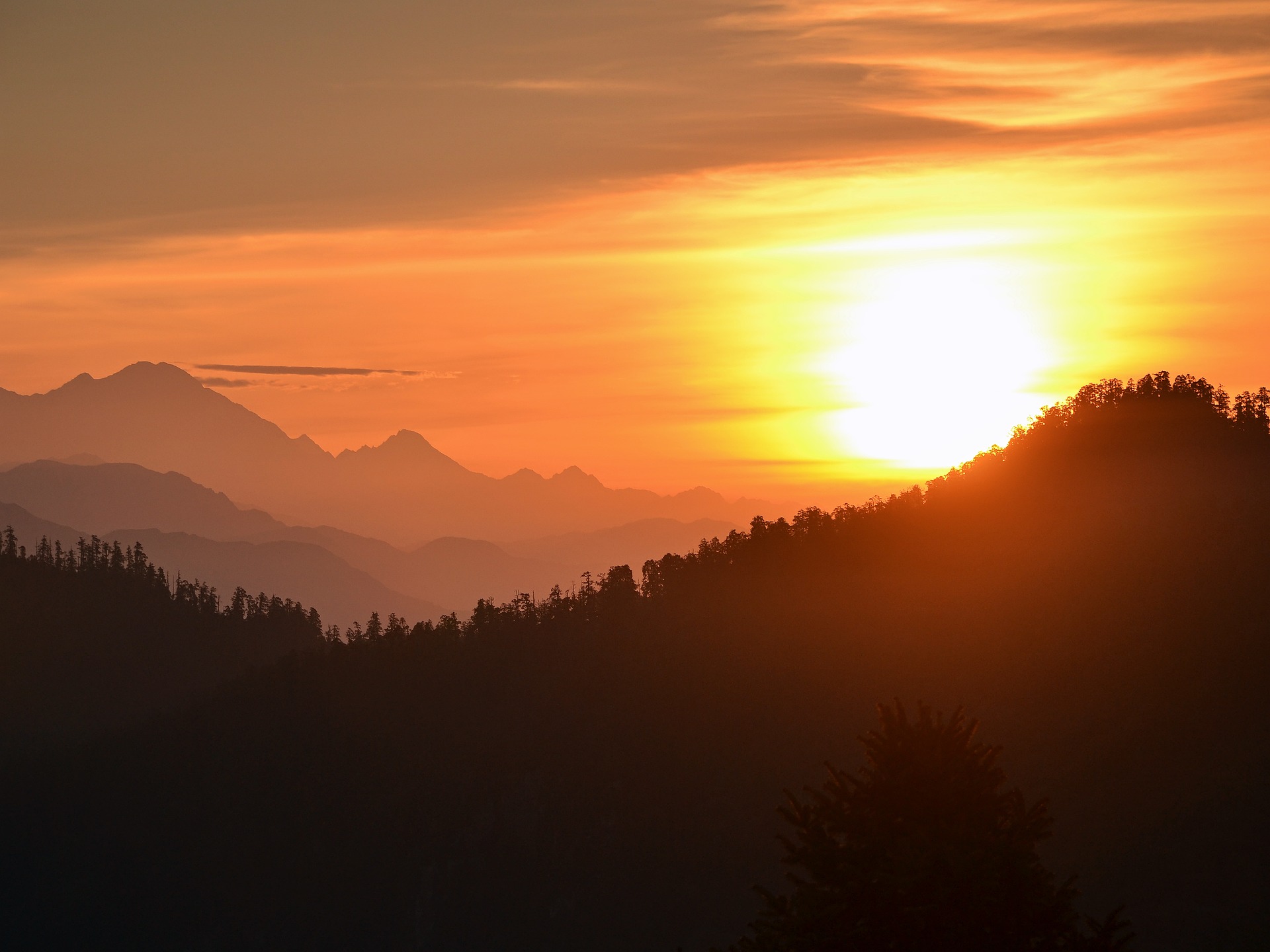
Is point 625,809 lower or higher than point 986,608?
lower

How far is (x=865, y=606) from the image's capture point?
197750 mm

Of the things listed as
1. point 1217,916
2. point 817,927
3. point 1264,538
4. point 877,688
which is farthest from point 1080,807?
point 817,927

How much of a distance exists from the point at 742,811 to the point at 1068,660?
5310 cm

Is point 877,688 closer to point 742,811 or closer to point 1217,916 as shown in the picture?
point 742,811

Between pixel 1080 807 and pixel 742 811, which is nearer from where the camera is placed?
pixel 1080 807

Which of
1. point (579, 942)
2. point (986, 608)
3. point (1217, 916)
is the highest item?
point (986, 608)

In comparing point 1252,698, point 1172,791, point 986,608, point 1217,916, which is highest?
point 986,608

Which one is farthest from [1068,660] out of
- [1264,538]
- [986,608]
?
[1264,538]

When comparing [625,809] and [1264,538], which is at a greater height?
[1264,538]

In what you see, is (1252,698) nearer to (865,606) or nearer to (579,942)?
(865,606)

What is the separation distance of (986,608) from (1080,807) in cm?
4216

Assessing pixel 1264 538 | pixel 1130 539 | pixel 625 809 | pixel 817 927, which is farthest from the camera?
pixel 625 809

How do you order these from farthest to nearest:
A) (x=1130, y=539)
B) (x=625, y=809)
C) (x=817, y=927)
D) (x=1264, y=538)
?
(x=625, y=809), (x=1130, y=539), (x=1264, y=538), (x=817, y=927)

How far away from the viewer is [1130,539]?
186500 millimetres
